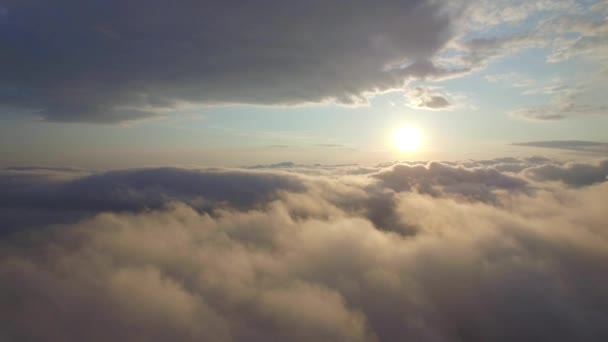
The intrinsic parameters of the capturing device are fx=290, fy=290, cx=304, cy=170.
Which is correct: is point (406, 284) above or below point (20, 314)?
below

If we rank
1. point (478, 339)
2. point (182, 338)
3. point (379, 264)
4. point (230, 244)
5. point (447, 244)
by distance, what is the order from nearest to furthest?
point (182, 338) < point (478, 339) < point (379, 264) < point (447, 244) < point (230, 244)

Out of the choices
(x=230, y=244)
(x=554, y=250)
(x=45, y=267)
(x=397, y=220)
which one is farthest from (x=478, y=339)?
(x=397, y=220)

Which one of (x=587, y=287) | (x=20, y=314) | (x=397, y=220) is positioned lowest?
(x=397, y=220)

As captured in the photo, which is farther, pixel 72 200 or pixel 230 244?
pixel 72 200

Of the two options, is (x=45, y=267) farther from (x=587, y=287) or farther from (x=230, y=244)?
(x=587, y=287)

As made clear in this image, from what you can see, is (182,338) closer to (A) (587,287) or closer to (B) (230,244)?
(B) (230,244)

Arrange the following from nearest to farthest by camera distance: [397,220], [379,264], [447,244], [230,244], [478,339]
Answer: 1. [478,339]
2. [379,264]
3. [447,244]
4. [230,244]
5. [397,220]

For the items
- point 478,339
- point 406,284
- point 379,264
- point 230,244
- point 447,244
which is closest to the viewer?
point 478,339

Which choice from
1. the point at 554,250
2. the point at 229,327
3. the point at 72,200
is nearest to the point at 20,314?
the point at 229,327

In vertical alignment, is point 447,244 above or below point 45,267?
below
